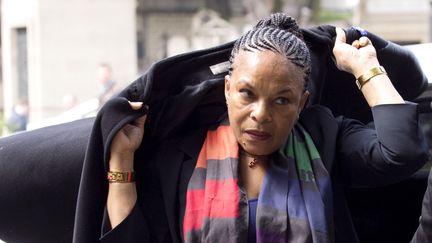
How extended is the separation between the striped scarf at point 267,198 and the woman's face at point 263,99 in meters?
0.07

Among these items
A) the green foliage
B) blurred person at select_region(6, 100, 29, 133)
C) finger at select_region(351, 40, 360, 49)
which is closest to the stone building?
blurred person at select_region(6, 100, 29, 133)

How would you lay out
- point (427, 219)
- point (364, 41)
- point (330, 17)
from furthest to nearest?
point (330, 17) < point (364, 41) < point (427, 219)

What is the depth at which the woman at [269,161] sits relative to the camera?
6.28ft

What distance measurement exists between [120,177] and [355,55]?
734 mm

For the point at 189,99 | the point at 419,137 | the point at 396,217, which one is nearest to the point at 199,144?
the point at 189,99

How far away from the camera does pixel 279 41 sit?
195 cm

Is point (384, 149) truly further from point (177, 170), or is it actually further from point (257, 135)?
point (177, 170)

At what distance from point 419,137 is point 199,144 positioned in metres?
0.60

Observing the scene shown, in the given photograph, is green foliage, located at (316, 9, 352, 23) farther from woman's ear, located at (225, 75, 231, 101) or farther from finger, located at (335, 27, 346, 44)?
woman's ear, located at (225, 75, 231, 101)

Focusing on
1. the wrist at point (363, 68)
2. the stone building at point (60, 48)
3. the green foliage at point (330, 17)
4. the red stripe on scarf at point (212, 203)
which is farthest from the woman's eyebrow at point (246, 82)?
the green foliage at point (330, 17)

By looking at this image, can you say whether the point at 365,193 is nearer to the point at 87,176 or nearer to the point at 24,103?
the point at 87,176

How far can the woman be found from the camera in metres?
1.91

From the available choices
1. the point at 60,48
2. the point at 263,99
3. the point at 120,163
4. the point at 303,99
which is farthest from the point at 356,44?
the point at 60,48

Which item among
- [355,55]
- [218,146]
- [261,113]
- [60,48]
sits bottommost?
[60,48]
